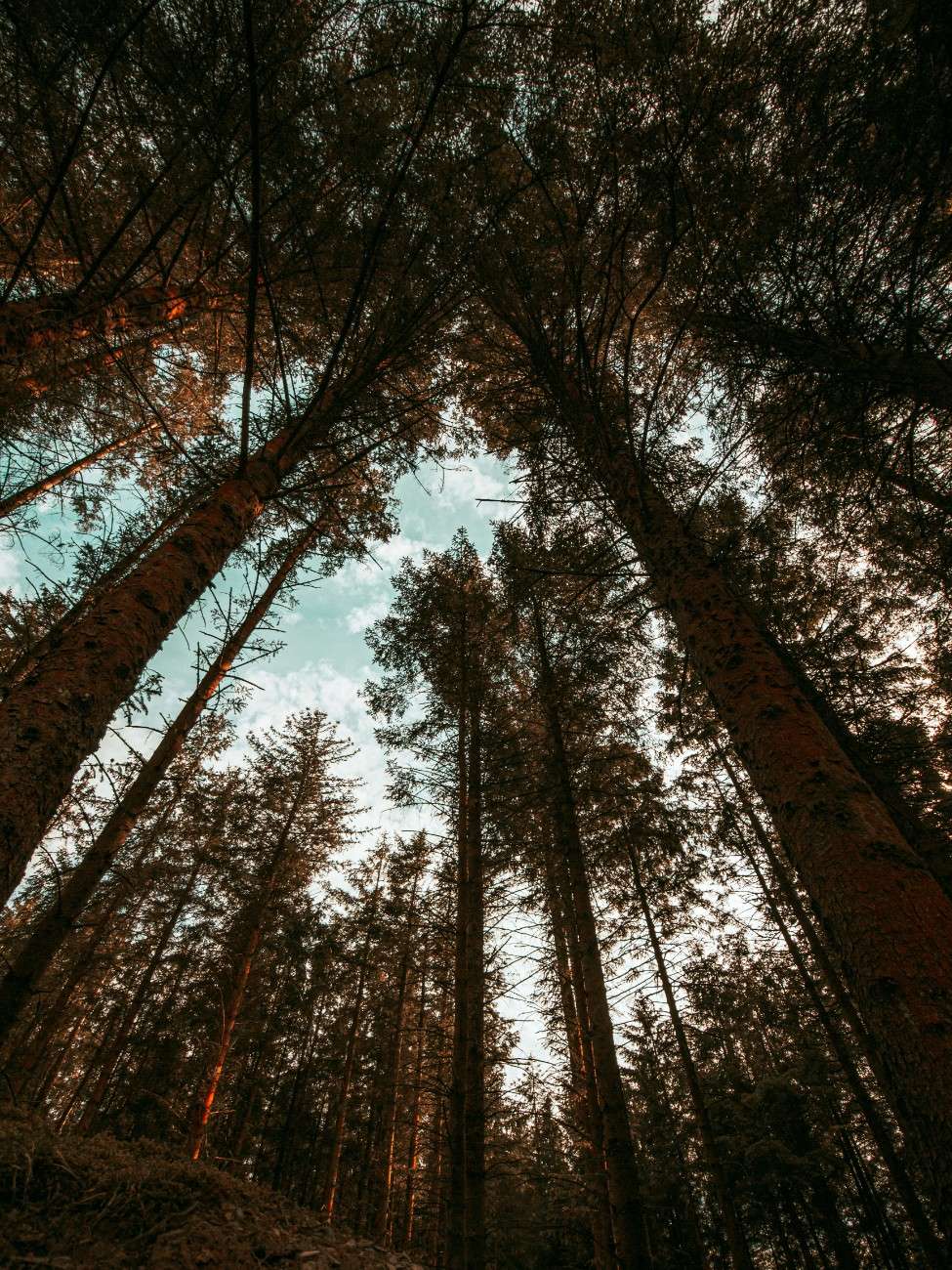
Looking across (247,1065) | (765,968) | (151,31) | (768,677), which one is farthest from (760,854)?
(247,1065)

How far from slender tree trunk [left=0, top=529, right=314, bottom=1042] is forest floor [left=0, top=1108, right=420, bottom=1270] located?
852 mm

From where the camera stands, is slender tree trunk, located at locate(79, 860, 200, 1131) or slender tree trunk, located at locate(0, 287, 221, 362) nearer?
slender tree trunk, located at locate(0, 287, 221, 362)

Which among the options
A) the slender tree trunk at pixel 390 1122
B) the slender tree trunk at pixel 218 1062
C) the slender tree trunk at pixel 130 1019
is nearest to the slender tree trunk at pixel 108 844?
the slender tree trunk at pixel 218 1062

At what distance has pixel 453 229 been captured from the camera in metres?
3.93

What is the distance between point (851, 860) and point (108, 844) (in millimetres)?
5444

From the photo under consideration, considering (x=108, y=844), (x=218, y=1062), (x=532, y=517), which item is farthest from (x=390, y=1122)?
(x=532, y=517)

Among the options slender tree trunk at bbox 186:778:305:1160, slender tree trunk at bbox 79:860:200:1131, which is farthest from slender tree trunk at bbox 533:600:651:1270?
slender tree trunk at bbox 79:860:200:1131

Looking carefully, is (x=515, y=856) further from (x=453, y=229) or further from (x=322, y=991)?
(x=322, y=991)

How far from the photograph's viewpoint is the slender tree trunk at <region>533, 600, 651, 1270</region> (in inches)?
180

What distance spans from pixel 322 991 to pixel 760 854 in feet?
44.7

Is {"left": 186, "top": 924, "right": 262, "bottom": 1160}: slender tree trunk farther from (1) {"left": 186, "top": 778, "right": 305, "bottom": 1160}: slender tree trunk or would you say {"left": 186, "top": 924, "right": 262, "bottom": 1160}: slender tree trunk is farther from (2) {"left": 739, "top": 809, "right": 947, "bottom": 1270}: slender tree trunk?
(2) {"left": 739, "top": 809, "right": 947, "bottom": 1270}: slender tree trunk

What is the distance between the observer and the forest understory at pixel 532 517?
235 centimetres

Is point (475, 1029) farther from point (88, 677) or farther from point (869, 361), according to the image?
point (869, 361)

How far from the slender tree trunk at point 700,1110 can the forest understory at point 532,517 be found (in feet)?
0.27
